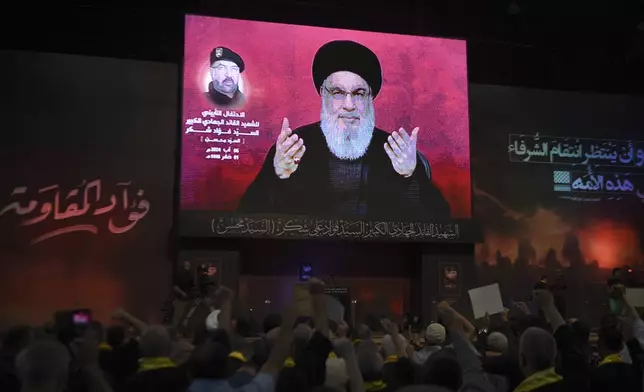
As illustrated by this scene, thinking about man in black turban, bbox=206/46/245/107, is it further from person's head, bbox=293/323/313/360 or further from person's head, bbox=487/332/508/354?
person's head, bbox=293/323/313/360

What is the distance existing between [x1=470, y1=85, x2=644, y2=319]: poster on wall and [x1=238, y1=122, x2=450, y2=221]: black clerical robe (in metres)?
1.22

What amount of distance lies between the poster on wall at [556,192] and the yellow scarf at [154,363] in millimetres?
7489

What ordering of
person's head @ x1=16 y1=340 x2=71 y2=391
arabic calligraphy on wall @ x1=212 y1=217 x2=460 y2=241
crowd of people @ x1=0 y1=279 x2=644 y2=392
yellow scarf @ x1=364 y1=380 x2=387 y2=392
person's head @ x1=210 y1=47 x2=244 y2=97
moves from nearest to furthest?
1. person's head @ x1=16 y1=340 x2=71 y2=391
2. crowd of people @ x1=0 y1=279 x2=644 y2=392
3. yellow scarf @ x1=364 y1=380 x2=387 y2=392
4. arabic calligraphy on wall @ x1=212 y1=217 x2=460 y2=241
5. person's head @ x1=210 y1=47 x2=244 y2=97

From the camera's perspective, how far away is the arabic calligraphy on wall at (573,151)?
9.95m

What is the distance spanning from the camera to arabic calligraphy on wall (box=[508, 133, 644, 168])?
995cm

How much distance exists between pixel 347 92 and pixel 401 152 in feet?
3.40

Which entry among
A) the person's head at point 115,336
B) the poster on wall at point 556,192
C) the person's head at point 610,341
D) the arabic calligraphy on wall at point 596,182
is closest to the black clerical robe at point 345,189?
the poster on wall at point 556,192

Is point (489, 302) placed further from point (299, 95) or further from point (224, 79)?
point (224, 79)

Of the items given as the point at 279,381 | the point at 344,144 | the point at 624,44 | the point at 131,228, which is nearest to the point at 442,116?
the point at 344,144

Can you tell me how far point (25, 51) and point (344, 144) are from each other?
417 centimetres

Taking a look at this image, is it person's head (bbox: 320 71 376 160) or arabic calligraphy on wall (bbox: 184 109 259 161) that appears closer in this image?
arabic calligraphy on wall (bbox: 184 109 259 161)

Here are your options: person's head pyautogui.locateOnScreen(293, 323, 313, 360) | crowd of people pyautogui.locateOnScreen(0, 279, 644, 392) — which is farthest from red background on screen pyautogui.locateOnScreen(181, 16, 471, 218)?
person's head pyautogui.locateOnScreen(293, 323, 313, 360)

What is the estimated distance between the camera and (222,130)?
27.5 feet

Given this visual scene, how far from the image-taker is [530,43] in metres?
10.3
